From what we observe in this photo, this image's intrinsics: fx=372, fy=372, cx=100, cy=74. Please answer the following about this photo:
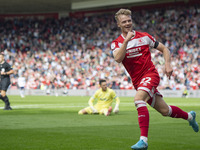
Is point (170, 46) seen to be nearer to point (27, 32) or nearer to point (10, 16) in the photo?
point (27, 32)

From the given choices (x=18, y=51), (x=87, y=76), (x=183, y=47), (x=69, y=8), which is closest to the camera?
(x=183, y=47)

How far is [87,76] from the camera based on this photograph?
1542 inches

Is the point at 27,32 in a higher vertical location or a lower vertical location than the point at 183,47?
higher

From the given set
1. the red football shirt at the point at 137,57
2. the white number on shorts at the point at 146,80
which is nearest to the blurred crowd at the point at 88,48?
the red football shirt at the point at 137,57

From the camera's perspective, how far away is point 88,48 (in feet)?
141

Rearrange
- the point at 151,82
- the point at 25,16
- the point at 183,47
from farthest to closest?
the point at 25,16 → the point at 183,47 → the point at 151,82

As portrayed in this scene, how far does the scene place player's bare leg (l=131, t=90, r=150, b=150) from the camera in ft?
19.0

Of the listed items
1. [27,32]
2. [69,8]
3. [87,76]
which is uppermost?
[69,8]

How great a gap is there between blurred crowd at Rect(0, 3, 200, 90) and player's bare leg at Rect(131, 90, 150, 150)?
27637 millimetres

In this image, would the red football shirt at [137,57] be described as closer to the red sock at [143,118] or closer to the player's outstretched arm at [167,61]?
the player's outstretched arm at [167,61]

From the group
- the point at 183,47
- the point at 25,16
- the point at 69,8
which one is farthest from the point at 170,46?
the point at 25,16

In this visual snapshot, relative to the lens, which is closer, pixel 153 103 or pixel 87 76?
pixel 153 103

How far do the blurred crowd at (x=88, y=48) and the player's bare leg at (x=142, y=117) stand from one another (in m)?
27.6

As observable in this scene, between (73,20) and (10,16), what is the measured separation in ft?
34.9
